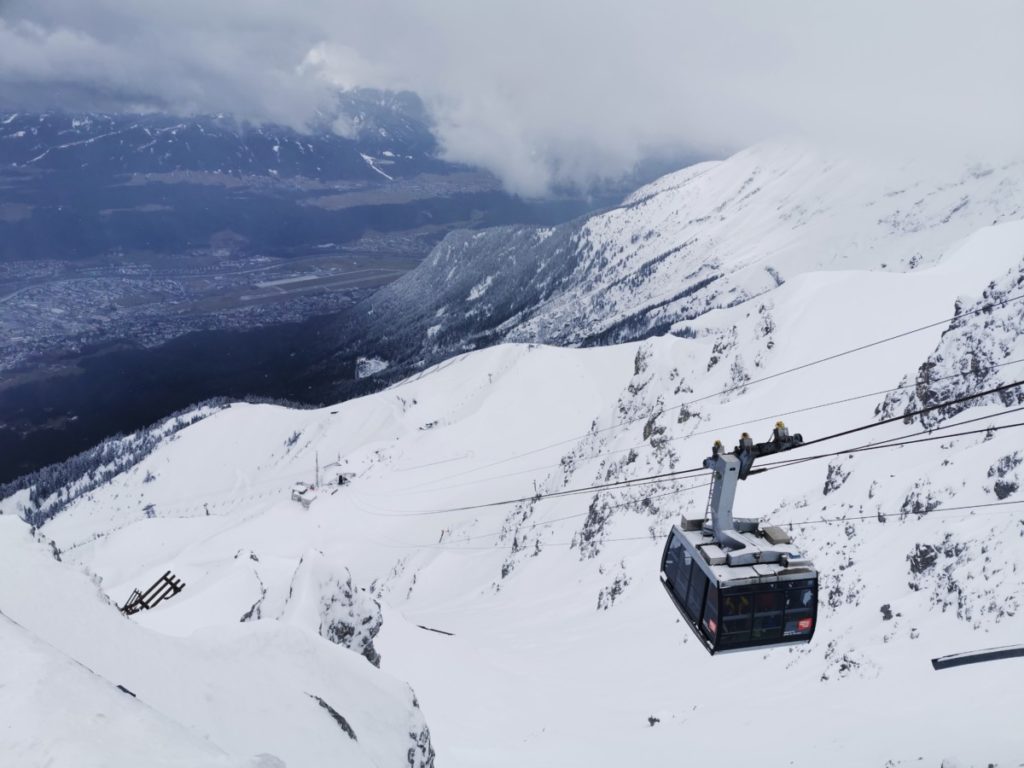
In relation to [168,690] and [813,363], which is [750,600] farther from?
[813,363]

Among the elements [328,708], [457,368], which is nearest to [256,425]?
[457,368]

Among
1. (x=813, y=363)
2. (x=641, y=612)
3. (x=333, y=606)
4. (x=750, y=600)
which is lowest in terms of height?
(x=641, y=612)

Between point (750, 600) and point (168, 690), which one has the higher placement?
point (168, 690)

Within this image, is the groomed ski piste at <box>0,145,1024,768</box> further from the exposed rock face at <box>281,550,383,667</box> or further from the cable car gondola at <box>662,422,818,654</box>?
the cable car gondola at <box>662,422,818,654</box>

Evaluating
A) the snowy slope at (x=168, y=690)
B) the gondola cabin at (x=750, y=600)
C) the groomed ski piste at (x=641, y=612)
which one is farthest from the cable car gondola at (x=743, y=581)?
the snowy slope at (x=168, y=690)

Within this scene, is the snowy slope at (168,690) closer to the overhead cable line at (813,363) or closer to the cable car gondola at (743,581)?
the cable car gondola at (743,581)

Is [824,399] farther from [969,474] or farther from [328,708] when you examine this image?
[328,708]

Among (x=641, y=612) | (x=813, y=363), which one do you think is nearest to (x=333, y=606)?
(x=641, y=612)
